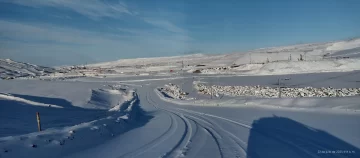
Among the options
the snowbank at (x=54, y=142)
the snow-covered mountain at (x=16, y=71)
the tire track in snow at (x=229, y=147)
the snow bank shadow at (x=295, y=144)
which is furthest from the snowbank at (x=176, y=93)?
the snow-covered mountain at (x=16, y=71)

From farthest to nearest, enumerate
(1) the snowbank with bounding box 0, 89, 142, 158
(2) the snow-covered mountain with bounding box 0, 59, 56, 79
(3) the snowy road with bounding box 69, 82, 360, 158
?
1. (2) the snow-covered mountain with bounding box 0, 59, 56, 79
2. (3) the snowy road with bounding box 69, 82, 360, 158
3. (1) the snowbank with bounding box 0, 89, 142, 158

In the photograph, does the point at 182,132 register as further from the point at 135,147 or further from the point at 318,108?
the point at 318,108

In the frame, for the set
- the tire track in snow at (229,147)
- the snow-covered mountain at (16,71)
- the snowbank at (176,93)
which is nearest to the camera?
the tire track in snow at (229,147)

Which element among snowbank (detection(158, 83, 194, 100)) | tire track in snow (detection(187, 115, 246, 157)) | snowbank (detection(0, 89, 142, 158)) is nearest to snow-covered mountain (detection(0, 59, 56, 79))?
snowbank (detection(158, 83, 194, 100))

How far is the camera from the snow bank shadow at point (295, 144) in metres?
7.23

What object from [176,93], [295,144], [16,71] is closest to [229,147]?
[295,144]

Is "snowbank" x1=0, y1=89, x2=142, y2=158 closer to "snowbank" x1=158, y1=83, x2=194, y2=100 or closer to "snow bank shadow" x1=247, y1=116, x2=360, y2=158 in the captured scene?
"snow bank shadow" x1=247, y1=116, x2=360, y2=158

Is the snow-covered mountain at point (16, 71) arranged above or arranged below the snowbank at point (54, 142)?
above

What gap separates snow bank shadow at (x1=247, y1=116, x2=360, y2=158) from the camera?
23.7 ft

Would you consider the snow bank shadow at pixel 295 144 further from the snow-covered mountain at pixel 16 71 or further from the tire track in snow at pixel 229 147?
the snow-covered mountain at pixel 16 71

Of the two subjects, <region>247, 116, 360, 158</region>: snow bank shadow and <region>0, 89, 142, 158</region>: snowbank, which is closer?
<region>0, 89, 142, 158</region>: snowbank

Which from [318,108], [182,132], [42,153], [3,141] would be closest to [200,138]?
[182,132]

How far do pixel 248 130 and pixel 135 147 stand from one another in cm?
470

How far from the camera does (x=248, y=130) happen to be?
11.1m
